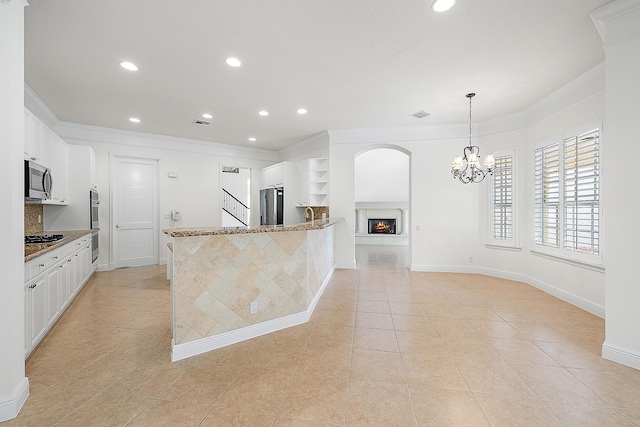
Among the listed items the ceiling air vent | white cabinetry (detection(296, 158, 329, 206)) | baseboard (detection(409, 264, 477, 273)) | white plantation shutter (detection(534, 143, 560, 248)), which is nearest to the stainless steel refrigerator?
white cabinetry (detection(296, 158, 329, 206))

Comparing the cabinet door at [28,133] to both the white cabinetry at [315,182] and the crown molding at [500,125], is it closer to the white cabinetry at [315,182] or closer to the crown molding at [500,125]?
the white cabinetry at [315,182]

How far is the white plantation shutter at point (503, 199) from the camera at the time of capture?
4.71m

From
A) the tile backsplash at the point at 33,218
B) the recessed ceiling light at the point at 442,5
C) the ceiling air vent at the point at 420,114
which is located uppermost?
the ceiling air vent at the point at 420,114

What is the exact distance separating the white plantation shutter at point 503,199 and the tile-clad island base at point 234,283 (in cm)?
369

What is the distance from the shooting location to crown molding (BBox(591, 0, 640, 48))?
6.88ft

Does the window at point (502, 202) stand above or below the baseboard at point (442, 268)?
above

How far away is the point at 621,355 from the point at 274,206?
5777mm

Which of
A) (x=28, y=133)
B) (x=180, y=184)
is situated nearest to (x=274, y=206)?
(x=180, y=184)

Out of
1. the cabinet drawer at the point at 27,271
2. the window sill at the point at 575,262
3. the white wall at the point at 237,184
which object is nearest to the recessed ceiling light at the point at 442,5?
the window sill at the point at 575,262

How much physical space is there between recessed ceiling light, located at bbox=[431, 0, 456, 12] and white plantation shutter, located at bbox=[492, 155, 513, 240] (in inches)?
138

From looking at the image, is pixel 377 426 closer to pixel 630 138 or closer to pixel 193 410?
pixel 193 410

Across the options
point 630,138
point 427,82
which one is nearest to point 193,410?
point 630,138

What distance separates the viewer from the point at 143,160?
5.84m

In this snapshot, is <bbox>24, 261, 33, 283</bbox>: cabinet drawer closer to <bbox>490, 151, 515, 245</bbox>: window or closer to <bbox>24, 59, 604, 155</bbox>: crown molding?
<bbox>24, 59, 604, 155</bbox>: crown molding
